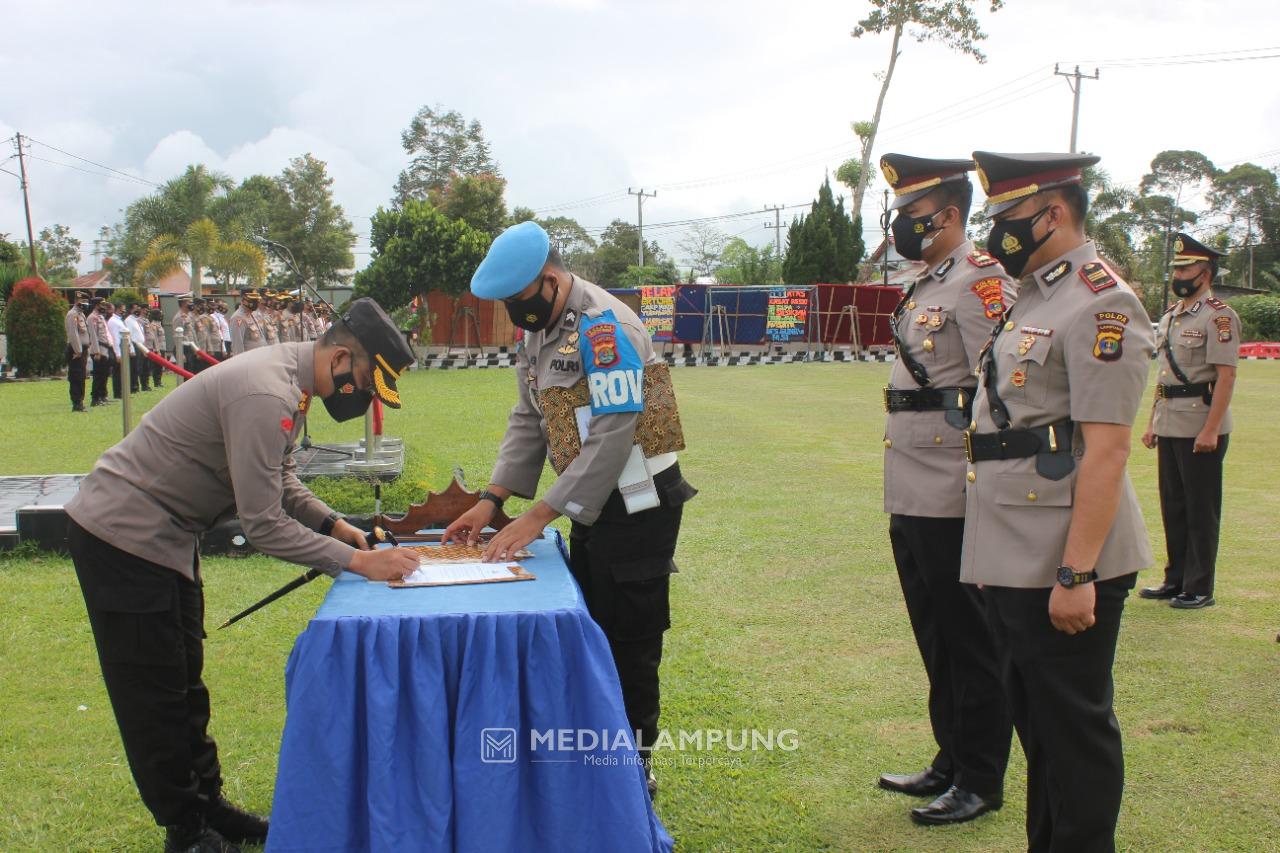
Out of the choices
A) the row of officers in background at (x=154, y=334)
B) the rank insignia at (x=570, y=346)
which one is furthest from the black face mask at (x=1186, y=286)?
the row of officers in background at (x=154, y=334)

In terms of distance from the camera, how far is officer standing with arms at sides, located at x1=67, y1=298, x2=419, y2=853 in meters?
2.68

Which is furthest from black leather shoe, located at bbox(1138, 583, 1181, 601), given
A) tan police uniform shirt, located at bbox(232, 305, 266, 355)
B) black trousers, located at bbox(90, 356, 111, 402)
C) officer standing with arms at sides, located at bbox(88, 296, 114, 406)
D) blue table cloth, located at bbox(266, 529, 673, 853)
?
tan police uniform shirt, located at bbox(232, 305, 266, 355)

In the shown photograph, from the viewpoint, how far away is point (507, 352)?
28719 millimetres

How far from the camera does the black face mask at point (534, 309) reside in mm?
2953

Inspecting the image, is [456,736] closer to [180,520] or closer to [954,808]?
[180,520]

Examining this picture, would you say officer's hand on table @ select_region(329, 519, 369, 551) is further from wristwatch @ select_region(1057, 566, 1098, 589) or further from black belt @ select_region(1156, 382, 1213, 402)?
black belt @ select_region(1156, 382, 1213, 402)

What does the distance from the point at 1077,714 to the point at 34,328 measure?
2310cm

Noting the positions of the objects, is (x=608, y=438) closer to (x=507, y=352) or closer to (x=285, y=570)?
(x=285, y=570)

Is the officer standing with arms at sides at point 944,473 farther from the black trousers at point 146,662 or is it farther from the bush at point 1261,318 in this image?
the bush at point 1261,318

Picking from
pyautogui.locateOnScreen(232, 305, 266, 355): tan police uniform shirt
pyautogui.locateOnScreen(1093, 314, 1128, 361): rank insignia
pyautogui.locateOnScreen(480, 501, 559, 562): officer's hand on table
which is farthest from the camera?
pyautogui.locateOnScreen(232, 305, 266, 355): tan police uniform shirt

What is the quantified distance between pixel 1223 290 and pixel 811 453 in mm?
5137

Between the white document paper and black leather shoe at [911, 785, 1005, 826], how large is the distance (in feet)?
5.13

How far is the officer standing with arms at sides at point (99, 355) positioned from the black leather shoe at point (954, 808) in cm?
1641

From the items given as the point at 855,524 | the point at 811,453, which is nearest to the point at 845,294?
the point at 811,453
